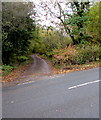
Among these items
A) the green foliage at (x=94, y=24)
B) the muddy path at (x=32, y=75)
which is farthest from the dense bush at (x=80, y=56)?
the green foliage at (x=94, y=24)

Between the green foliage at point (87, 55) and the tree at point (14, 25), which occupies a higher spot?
the tree at point (14, 25)

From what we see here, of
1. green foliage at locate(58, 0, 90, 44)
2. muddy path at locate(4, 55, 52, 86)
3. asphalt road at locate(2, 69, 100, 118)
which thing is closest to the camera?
asphalt road at locate(2, 69, 100, 118)

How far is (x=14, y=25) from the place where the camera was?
13.5m

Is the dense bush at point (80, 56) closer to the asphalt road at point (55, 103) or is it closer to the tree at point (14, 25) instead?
the tree at point (14, 25)

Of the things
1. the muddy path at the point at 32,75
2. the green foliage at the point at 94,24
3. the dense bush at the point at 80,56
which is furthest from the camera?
the green foliage at the point at 94,24

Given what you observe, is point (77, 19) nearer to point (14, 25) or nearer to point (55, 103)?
point (14, 25)

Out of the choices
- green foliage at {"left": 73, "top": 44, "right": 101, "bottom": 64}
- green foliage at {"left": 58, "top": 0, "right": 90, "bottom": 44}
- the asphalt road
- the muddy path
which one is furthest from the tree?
the asphalt road

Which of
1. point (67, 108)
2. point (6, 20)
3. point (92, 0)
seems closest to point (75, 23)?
point (92, 0)

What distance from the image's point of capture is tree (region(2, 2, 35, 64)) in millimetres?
12318

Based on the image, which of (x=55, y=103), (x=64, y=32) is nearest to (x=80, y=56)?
(x=64, y=32)

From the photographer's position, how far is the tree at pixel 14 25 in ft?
40.4

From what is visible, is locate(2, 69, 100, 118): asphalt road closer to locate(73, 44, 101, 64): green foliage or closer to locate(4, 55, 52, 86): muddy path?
locate(4, 55, 52, 86): muddy path

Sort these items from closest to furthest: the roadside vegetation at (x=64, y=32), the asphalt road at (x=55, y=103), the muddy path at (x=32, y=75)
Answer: the asphalt road at (x=55, y=103) → the muddy path at (x=32, y=75) → the roadside vegetation at (x=64, y=32)

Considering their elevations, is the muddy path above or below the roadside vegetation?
below
